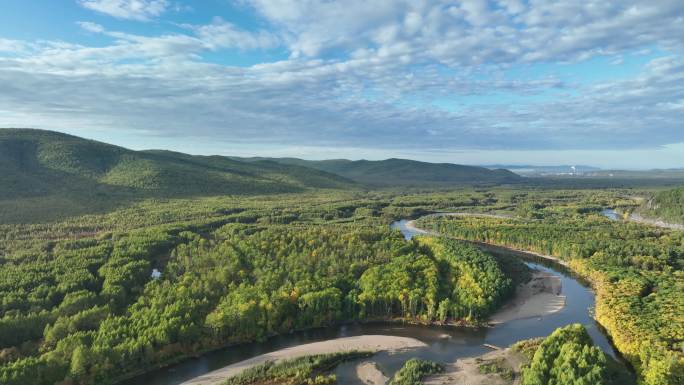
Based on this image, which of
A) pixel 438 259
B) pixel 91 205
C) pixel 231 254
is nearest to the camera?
pixel 231 254

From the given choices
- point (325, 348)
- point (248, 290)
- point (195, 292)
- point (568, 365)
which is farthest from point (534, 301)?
point (195, 292)

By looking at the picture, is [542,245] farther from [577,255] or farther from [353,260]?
[353,260]

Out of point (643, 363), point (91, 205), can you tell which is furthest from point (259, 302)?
point (91, 205)

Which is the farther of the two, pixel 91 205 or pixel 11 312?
pixel 91 205

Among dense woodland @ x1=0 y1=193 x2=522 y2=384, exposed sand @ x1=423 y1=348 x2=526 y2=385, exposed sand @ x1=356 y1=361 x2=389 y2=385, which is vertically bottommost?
exposed sand @ x1=356 y1=361 x2=389 y2=385

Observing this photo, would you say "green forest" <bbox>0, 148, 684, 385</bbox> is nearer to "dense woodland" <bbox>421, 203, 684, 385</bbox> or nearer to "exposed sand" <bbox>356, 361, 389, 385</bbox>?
"dense woodland" <bbox>421, 203, 684, 385</bbox>

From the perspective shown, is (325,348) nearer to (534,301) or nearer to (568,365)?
(568,365)

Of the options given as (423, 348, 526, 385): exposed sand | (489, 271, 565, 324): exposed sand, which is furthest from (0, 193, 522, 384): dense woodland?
(423, 348, 526, 385): exposed sand
